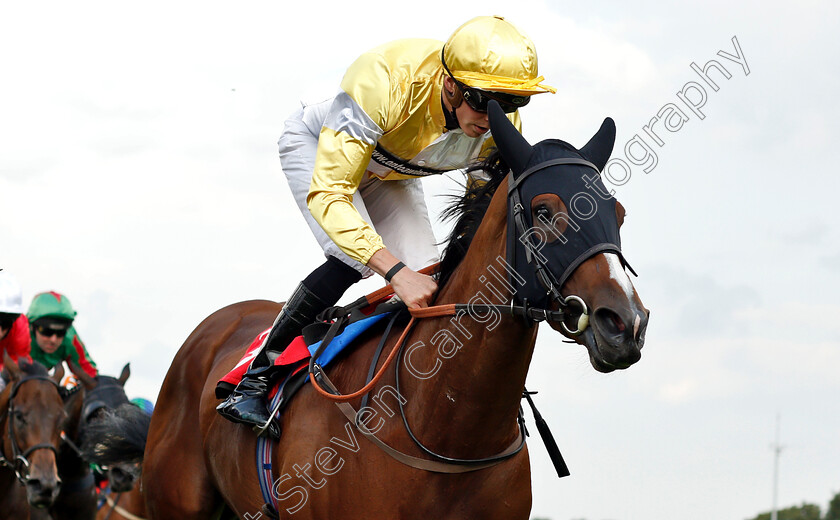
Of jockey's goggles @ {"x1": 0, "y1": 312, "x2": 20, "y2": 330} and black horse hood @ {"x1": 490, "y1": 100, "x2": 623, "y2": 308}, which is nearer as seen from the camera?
black horse hood @ {"x1": 490, "y1": 100, "x2": 623, "y2": 308}

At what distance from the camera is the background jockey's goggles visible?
416 centimetres

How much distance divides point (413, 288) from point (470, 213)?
0.40 meters

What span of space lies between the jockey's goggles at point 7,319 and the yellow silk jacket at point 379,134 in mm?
5619

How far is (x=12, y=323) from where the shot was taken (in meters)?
9.30

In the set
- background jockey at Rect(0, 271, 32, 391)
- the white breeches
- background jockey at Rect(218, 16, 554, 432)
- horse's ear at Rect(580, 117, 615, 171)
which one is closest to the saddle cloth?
background jockey at Rect(218, 16, 554, 432)

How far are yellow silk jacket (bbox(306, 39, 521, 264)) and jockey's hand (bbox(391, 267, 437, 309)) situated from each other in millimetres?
155

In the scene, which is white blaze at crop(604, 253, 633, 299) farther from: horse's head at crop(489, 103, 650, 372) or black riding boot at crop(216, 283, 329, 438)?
black riding boot at crop(216, 283, 329, 438)

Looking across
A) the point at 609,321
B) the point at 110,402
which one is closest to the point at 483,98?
the point at 609,321

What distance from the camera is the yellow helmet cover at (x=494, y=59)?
4094mm

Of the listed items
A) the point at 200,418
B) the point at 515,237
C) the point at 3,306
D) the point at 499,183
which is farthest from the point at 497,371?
the point at 3,306

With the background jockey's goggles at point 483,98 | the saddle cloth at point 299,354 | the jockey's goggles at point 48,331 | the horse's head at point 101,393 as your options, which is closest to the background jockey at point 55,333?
the jockey's goggles at point 48,331

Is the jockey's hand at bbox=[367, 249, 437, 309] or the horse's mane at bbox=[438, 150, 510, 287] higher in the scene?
the horse's mane at bbox=[438, 150, 510, 287]

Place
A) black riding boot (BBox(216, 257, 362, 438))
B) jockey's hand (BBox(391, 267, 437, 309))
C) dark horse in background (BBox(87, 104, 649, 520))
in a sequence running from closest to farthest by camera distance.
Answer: dark horse in background (BBox(87, 104, 649, 520))
jockey's hand (BBox(391, 267, 437, 309))
black riding boot (BBox(216, 257, 362, 438))

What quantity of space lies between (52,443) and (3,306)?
133cm
